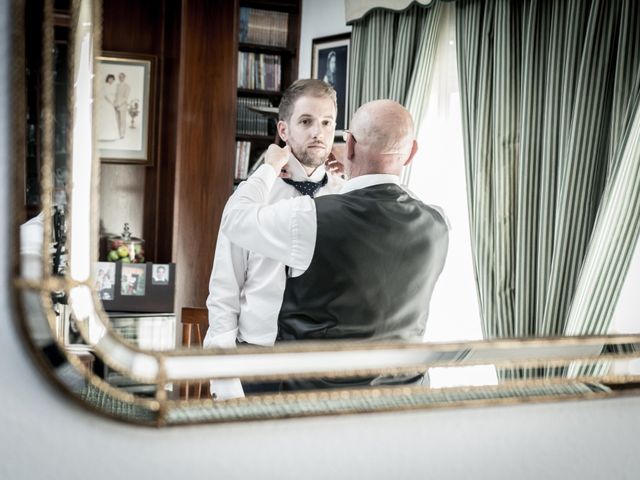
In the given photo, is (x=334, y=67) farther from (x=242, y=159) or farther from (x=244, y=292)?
(x=244, y=292)

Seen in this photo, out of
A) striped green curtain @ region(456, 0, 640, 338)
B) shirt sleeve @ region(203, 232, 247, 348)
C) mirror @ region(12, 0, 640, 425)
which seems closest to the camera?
mirror @ region(12, 0, 640, 425)

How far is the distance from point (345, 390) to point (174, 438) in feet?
0.71

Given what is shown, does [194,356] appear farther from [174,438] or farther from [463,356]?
[463,356]

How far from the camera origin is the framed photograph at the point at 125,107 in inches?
31.5

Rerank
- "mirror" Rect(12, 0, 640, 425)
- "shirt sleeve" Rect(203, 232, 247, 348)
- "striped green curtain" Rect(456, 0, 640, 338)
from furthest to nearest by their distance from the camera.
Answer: "striped green curtain" Rect(456, 0, 640, 338), "shirt sleeve" Rect(203, 232, 247, 348), "mirror" Rect(12, 0, 640, 425)

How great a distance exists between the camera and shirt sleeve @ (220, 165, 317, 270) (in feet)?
2.93

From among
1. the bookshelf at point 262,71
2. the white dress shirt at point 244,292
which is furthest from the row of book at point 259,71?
the white dress shirt at point 244,292

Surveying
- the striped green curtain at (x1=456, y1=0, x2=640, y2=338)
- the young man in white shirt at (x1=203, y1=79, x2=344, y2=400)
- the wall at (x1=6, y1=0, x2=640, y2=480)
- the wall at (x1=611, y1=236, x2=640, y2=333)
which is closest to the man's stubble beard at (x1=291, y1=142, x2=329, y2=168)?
the young man in white shirt at (x1=203, y1=79, x2=344, y2=400)

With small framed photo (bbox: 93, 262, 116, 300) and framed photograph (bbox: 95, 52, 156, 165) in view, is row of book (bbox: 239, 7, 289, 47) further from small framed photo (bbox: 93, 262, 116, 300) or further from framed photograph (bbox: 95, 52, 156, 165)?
small framed photo (bbox: 93, 262, 116, 300)

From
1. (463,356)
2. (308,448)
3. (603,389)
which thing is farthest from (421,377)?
(603,389)

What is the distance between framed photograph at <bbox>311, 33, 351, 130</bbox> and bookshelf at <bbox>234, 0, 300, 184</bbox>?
0.09 ft

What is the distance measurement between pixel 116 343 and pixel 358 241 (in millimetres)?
329

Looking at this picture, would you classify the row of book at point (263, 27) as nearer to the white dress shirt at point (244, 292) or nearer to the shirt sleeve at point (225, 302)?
the white dress shirt at point (244, 292)

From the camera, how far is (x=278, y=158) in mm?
905
